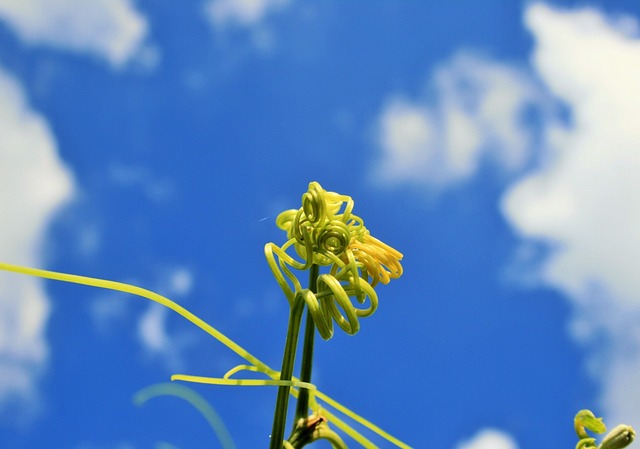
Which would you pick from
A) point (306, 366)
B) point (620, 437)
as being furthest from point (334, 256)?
point (620, 437)

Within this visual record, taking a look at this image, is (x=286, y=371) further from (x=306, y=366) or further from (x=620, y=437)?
(x=620, y=437)

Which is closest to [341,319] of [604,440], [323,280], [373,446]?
[323,280]

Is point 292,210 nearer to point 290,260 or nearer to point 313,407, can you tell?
point 290,260

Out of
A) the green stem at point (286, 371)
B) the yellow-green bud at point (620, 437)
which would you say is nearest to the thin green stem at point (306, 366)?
the green stem at point (286, 371)

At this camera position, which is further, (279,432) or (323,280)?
(323,280)

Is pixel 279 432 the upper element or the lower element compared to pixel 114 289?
lower

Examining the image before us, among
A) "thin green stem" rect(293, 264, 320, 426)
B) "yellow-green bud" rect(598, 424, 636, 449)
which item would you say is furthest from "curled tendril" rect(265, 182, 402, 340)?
"yellow-green bud" rect(598, 424, 636, 449)
